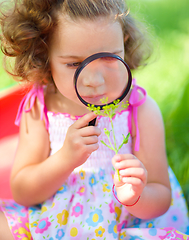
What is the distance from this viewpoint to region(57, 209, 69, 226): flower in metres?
1.59

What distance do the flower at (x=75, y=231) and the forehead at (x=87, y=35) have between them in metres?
0.94

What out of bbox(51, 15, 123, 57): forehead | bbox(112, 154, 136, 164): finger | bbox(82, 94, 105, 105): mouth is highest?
bbox(51, 15, 123, 57): forehead

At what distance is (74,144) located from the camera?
144 cm

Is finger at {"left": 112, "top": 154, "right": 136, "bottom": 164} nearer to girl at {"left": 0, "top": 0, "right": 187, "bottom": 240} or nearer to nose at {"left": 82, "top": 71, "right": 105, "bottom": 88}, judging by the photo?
girl at {"left": 0, "top": 0, "right": 187, "bottom": 240}

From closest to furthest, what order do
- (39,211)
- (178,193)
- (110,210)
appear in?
(110,210), (39,211), (178,193)

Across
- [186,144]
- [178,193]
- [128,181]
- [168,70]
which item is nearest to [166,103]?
[186,144]

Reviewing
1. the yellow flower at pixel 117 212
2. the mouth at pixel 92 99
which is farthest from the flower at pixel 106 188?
the mouth at pixel 92 99

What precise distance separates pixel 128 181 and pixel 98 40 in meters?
0.71

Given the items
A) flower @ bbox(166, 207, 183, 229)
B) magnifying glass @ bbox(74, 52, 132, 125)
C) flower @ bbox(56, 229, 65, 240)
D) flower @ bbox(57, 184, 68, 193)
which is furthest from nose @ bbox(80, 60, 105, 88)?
flower @ bbox(166, 207, 183, 229)

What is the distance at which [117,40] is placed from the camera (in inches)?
58.3

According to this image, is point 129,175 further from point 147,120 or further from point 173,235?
point 147,120

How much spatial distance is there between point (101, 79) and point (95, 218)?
2.58 feet

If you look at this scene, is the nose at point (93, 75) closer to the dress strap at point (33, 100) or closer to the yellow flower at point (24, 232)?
the dress strap at point (33, 100)

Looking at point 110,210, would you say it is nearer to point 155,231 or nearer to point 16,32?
point 155,231
